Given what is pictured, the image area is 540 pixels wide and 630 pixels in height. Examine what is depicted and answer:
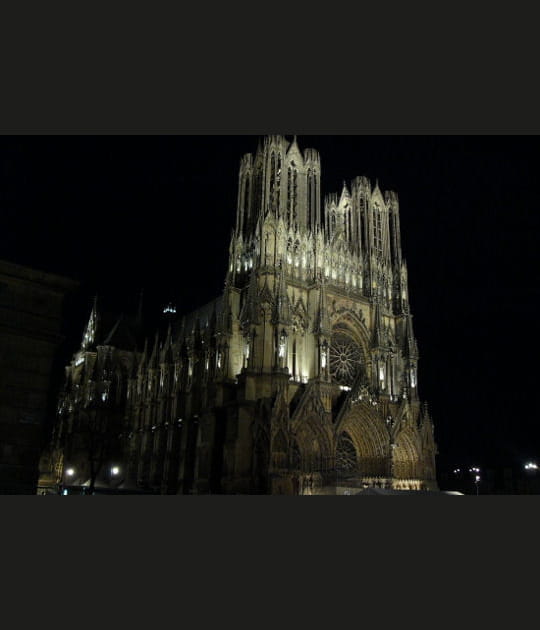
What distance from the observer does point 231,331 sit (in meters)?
46.8

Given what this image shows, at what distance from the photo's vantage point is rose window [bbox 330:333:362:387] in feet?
160

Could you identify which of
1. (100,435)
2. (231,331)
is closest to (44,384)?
(231,331)

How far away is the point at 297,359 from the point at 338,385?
473 cm

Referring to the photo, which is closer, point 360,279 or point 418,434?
point 418,434

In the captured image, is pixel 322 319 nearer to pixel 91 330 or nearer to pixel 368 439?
pixel 368 439

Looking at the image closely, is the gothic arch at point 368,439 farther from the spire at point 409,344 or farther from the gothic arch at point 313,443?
the spire at point 409,344

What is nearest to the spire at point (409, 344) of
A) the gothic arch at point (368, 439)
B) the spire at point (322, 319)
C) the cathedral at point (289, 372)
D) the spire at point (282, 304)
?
the cathedral at point (289, 372)

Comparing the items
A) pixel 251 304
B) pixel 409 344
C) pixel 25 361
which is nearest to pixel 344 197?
pixel 409 344

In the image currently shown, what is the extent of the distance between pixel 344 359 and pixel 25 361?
33.5 m

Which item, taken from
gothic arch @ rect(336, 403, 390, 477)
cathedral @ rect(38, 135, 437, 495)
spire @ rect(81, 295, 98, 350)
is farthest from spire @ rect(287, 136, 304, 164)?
spire @ rect(81, 295, 98, 350)

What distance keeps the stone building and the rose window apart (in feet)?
99.7

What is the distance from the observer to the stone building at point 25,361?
19469 millimetres

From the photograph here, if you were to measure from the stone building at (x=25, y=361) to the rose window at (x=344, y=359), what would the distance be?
99.7 feet

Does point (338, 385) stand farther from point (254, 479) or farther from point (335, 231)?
point (335, 231)
